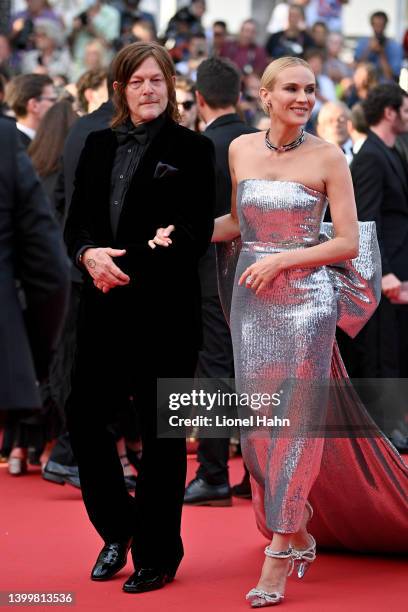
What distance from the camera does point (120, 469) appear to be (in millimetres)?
5234

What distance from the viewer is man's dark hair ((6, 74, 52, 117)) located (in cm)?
907

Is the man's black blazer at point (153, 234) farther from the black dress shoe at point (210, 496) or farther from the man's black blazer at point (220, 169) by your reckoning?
the black dress shoe at point (210, 496)

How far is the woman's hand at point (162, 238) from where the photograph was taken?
504cm

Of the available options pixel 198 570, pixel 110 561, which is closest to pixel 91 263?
pixel 110 561

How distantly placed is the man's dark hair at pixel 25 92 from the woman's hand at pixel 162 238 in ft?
13.9

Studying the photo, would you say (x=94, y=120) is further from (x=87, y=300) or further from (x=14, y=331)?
(x=14, y=331)

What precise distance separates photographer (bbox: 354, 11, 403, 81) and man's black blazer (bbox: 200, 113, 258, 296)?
389 inches

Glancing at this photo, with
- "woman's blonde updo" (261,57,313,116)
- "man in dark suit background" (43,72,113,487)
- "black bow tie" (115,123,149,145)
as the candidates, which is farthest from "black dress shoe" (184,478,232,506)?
"woman's blonde updo" (261,57,313,116)

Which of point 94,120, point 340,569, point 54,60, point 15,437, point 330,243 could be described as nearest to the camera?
point 330,243

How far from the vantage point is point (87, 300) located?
5.23 metres

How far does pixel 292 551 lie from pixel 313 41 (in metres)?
12.2

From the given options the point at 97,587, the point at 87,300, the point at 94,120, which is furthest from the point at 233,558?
the point at 94,120

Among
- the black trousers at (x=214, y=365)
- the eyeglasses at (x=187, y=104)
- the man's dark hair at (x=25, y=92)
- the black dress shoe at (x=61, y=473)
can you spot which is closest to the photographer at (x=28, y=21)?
the man's dark hair at (x=25, y=92)

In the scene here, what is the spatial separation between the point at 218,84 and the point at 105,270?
8.05 ft
